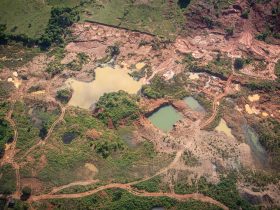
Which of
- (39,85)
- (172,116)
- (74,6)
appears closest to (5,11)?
(74,6)

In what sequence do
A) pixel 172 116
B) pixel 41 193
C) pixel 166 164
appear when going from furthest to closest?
1. pixel 172 116
2. pixel 166 164
3. pixel 41 193

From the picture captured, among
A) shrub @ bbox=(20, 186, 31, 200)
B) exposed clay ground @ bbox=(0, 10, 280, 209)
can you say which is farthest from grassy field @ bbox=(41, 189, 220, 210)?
shrub @ bbox=(20, 186, 31, 200)

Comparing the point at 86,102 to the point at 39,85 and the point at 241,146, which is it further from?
the point at 241,146

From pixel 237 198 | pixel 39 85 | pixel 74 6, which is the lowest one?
pixel 237 198

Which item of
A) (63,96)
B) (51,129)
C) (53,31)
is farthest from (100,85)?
(53,31)

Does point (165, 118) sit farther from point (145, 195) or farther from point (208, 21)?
point (208, 21)

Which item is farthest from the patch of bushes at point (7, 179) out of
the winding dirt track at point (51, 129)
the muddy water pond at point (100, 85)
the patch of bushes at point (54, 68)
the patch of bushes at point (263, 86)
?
the patch of bushes at point (263, 86)

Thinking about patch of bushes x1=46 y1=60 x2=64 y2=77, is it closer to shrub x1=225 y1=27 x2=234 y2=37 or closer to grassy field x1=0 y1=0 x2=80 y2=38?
grassy field x1=0 y1=0 x2=80 y2=38
